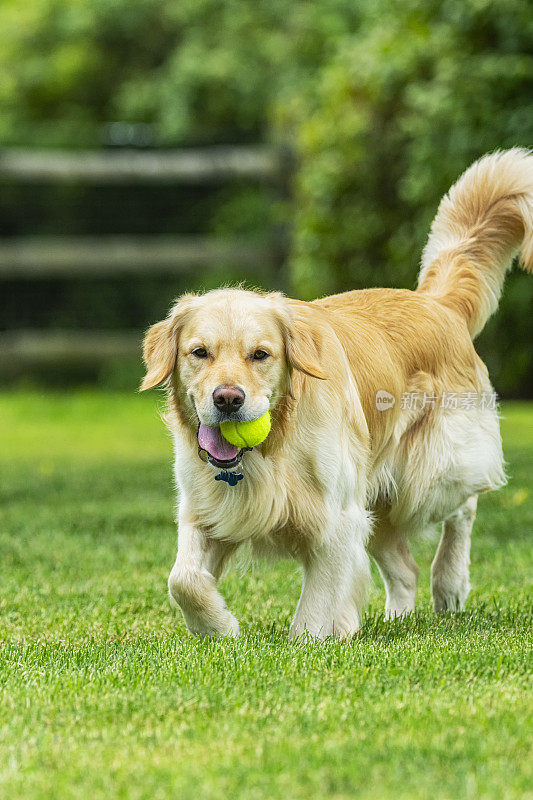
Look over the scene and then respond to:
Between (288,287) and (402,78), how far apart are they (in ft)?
10.1

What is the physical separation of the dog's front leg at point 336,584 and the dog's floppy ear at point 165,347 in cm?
72

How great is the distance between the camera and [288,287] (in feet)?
44.1

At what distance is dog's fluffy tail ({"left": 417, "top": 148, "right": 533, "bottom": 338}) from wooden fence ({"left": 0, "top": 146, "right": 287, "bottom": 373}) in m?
8.97

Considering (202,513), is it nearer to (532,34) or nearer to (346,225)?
(532,34)

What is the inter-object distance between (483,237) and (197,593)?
6.73 feet

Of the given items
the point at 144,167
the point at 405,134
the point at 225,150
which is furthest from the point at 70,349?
the point at 405,134

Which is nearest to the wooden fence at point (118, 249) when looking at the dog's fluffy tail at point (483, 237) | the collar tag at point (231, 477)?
the dog's fluffy tail at point (483, 237)

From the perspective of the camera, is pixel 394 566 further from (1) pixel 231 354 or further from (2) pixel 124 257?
(2) pixel 124 257

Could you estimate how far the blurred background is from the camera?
10062 mm

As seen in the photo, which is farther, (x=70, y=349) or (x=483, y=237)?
(x=70, y=349)

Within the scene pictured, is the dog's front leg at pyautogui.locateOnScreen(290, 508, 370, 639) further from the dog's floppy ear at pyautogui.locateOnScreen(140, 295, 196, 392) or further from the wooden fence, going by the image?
the wooden fence

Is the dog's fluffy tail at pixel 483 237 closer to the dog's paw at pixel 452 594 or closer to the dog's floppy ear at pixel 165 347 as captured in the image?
the dog's paw at pixel 452 594

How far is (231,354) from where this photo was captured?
3549mm

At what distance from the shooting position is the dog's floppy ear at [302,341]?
3600 mm
